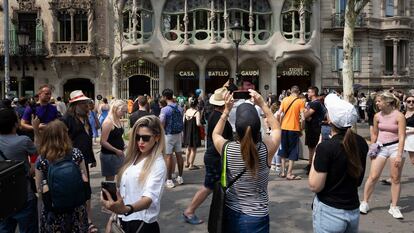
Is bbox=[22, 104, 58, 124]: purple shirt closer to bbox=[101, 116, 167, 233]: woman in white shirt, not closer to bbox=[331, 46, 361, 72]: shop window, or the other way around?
bbox=[101, 116, 167, 233]: woman in white shirt

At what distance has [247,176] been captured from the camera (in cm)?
331

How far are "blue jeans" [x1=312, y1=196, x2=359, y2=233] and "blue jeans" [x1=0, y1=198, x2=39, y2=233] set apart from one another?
A: 289 centimetres

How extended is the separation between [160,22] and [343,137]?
82.8 feet

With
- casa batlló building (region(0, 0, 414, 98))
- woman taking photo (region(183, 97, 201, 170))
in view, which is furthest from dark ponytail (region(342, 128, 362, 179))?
casa batlló building (region(0, 0, 414, 98))

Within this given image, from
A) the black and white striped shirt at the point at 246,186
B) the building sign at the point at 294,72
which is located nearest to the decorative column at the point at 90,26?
the building sign at the point at 294,72

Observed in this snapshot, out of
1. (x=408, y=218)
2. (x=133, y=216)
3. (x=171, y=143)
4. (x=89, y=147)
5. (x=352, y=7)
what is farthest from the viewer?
(x=352, y=7)

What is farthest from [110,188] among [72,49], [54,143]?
[72,49]

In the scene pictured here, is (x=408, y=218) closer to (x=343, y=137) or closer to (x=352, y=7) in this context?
(x=343, y=137)

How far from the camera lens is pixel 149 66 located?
92.2ft

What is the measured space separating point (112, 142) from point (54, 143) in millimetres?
2332

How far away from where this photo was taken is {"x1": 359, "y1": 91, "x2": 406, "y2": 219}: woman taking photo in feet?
20.4

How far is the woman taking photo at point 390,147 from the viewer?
20.4 ft

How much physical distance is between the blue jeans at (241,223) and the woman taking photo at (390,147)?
3.53 metres

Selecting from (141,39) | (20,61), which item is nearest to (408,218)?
(141,39)
